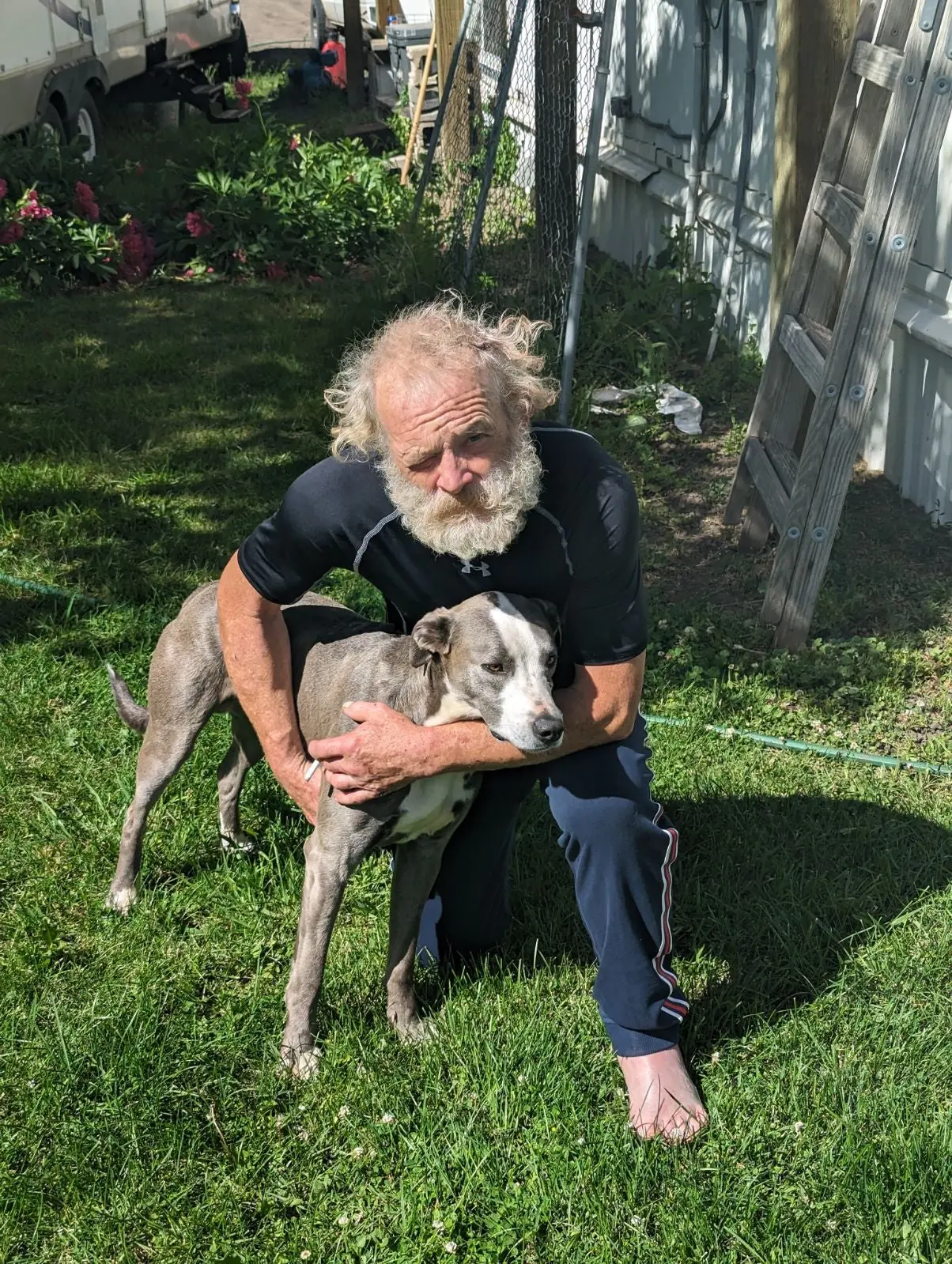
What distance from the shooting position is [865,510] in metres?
5.59

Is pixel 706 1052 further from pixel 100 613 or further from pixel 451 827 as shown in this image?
pixel 100 613

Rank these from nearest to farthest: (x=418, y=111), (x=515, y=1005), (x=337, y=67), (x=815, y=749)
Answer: (x=515, y=1005), (x=815, y=749), (x=418, y=111), (x=337, y=67)

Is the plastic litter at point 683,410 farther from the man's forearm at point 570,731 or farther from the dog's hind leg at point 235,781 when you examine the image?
the man's forearm at point 570,731

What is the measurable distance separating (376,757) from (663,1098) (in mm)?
966

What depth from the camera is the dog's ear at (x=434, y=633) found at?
2814mm

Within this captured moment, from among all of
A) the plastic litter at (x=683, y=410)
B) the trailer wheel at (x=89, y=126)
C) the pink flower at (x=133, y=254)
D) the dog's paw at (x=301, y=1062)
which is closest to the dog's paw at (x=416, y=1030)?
the dog's paw at (x=301, y=1062)

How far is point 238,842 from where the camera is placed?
3848 millimetres

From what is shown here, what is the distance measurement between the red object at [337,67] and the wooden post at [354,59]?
1712mm

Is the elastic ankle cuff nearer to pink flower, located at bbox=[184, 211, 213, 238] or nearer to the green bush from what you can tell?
the green bush

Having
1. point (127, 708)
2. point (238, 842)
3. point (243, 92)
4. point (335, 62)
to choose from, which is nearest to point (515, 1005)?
point (238, 842)

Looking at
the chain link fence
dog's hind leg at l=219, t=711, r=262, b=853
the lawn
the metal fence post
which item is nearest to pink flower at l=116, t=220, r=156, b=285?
the chain link fence

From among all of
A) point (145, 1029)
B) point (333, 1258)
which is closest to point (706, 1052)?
point (333, 1258)

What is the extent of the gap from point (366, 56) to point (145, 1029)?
1762 cm

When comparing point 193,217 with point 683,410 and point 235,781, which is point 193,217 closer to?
point 683,410
